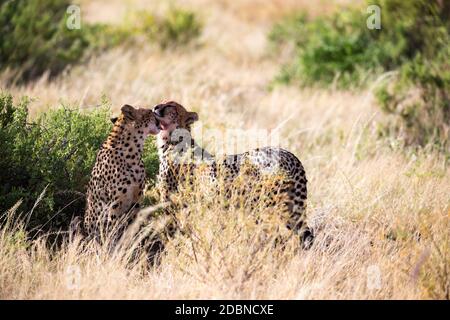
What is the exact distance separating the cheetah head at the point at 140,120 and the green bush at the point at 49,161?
21.0 inches

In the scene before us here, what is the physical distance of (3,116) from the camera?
16.5 feet

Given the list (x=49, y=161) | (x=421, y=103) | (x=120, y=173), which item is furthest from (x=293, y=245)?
(x=421, y=103)

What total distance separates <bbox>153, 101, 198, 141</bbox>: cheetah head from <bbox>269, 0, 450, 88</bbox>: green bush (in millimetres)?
4116

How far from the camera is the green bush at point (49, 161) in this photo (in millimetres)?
4734

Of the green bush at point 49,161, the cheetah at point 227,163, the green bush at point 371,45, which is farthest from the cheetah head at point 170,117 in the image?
the green bush at point 371,45

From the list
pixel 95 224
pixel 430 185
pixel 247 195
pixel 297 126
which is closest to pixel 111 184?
pixel 95 224

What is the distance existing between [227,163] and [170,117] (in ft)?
1.70

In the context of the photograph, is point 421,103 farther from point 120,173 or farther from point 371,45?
point 120,173

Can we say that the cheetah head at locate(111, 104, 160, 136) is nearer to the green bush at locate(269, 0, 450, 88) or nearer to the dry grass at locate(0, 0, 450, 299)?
the dry grass at locate(0, 0, 450, 299)

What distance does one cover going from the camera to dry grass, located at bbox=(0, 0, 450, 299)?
3.89 meters

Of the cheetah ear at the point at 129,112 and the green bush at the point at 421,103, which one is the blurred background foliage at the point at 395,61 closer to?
the green bush at the point at 421,103

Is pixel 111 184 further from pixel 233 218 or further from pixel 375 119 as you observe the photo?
pixel 375 119
